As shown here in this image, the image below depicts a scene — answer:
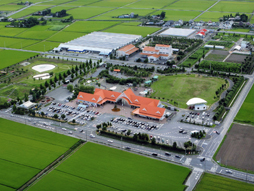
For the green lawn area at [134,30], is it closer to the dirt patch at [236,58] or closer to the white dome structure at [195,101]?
the dirt patch at [236,58]

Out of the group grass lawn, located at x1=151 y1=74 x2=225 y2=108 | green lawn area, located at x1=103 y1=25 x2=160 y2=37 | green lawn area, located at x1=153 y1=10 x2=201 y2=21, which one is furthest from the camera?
green lawn area, located at x1=153 y1=10 x2=201 y2=21

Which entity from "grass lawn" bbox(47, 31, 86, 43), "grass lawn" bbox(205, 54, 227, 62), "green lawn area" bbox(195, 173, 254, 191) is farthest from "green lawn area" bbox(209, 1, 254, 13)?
"green lawn area" bbox(195, 173, 254, 191)

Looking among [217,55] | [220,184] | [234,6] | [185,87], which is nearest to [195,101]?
[185,87]

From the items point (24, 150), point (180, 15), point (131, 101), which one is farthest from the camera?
point (180, 15)

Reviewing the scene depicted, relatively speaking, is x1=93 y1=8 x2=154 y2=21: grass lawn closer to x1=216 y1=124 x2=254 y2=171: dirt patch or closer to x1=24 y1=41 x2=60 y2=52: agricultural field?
x1=24 y1=41 x2=60 y2=52: agricultural field

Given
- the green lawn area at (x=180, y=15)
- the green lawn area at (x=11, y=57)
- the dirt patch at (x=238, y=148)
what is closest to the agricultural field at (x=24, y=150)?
the dirt patch at (x=238, y=148)

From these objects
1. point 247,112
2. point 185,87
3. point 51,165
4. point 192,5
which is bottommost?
point 51,165

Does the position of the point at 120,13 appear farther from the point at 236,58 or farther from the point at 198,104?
the point at 198,104
